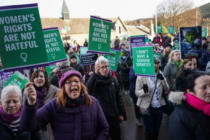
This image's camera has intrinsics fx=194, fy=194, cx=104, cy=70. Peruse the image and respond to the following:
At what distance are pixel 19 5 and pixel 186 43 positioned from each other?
3.76 m

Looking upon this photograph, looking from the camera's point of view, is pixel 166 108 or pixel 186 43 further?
pixel 186 43

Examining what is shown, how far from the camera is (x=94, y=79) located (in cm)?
351

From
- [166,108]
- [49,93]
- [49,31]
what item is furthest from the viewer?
[49,31]

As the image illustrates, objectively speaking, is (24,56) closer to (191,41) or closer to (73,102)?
(73,102)

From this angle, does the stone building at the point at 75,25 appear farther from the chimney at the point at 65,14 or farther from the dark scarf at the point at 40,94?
the dark scarf at the point at 40,94

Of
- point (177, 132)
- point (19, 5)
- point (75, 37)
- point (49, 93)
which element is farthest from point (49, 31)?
point (75, 37)

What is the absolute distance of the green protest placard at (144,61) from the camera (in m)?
3.81

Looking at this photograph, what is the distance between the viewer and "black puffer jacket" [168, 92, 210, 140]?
191cm

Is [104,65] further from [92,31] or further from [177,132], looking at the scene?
[177,132]

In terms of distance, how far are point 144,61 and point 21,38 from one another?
2.53 m

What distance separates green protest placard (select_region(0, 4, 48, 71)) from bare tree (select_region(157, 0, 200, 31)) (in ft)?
114

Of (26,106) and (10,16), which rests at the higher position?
(10,16)

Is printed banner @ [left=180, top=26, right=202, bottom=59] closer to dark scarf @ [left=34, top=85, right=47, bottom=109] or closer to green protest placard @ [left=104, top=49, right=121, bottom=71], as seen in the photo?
green protest placard @ [left=104, top=49, right=121, bottom=71]

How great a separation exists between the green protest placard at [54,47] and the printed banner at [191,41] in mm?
2793
